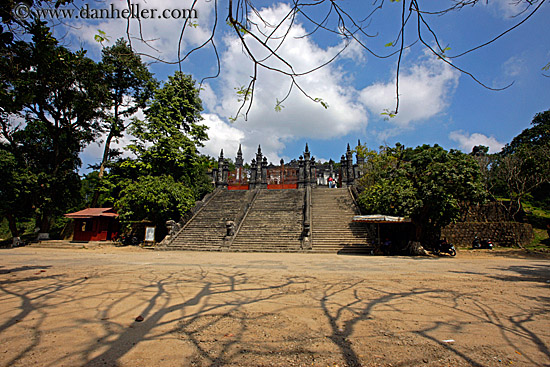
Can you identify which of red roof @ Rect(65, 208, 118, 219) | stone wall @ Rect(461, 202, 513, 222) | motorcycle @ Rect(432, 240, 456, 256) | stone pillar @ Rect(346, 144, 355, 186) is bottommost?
motorcycle @ Rect(432, 240, 456, 256)

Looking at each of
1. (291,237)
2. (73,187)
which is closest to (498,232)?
(291,237)

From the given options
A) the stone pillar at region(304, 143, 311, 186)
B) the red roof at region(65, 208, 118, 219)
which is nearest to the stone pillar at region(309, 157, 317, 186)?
the stone pillar at region(304, 143, 311, 186)

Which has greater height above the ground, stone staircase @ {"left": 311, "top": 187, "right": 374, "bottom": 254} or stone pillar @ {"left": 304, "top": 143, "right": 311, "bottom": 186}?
stone pillar @ {"left": 304, "top": 143, "right": 311, "bottom": 186}

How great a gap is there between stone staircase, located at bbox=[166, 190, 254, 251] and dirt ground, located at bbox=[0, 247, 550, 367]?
34.8 feet

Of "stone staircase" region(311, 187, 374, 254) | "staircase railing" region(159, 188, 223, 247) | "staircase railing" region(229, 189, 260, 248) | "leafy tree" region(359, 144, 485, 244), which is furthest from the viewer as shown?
"staircase railing" region(159, 188, 223, 247)

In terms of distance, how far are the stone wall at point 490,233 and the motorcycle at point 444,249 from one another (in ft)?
15.6

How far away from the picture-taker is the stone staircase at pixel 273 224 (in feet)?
48.1

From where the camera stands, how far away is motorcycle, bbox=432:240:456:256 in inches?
499

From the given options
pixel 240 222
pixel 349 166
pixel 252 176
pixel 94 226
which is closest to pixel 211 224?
pixel 240 222

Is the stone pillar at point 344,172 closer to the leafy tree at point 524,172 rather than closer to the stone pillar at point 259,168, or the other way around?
the stone pillar at point 259,168

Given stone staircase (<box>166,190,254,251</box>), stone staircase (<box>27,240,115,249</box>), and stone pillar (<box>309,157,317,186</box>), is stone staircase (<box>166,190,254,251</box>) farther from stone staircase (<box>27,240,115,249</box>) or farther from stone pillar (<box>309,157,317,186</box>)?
stone pillar (<box>309,157,317,186</box>)

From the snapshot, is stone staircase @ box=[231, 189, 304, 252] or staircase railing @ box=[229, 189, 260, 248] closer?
stone staircase @ box=[231, 189, 304, 252]

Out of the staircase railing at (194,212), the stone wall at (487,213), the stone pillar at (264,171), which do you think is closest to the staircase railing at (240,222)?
the staircase railing at (194,212)

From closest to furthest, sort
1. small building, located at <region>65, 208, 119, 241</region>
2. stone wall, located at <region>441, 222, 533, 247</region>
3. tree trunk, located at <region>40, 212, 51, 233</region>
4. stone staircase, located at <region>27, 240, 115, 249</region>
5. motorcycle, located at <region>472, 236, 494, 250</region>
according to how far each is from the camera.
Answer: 1. motorcycle, located at <region>472, 236, 494, 250</region>
2. stone wall, located at <region>441, 222, 533, 247</region>
3. stone staircase, located at <region>27, 240, 115, 249</region>
4. tree trunk, located at <region>40, 212, 51, 233</region>
5. small building, located at <region>65, 208, 119, 241</region>
